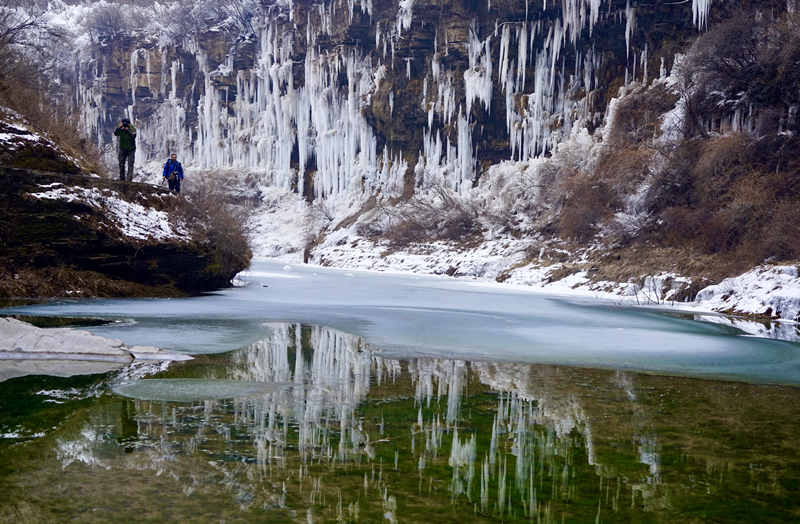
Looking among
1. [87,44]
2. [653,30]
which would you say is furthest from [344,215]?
[87,44]

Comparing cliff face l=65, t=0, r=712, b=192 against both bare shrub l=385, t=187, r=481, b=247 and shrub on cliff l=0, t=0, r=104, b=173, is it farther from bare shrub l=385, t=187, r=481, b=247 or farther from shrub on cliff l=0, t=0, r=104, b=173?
shrub on cliff l=0, t=0, r=104, b=173

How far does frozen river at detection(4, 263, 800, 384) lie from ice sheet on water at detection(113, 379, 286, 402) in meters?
2.35

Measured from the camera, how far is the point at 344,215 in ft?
202

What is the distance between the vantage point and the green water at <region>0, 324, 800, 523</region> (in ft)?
13.9

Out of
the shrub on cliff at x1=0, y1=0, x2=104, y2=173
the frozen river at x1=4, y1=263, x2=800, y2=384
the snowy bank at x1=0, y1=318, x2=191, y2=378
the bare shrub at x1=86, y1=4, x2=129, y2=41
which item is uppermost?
the bare shrub at x1=86, y1=4, x2=129, y2=41

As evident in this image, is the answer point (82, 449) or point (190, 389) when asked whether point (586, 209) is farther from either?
point (82, 449)

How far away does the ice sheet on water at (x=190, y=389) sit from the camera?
7.02m

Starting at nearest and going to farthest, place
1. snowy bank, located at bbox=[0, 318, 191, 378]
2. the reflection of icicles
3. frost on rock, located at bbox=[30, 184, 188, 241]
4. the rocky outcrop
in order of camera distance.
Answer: the reflection of icicles → snowy bank, located at bbox=[0, 318, 191, 378] → the rocky outcrop → frost on rock, located at bbox=[30, 184, 188, 241]

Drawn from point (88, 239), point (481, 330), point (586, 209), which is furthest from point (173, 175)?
point (586, 209)

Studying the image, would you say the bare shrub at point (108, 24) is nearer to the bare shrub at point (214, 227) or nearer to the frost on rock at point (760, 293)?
the bare shrub at point (214, 227)

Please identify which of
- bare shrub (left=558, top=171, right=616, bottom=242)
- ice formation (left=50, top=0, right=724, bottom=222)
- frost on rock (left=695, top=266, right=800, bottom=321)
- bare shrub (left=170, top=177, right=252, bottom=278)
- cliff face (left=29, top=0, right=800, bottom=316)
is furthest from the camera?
ice formation (left=50, top=0, right=724, bottom=222)

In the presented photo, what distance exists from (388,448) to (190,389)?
2.86 metres

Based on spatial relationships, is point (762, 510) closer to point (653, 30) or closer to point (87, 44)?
point (653, 30)

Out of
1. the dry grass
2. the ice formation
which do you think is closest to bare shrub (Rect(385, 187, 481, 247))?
the dry grass
